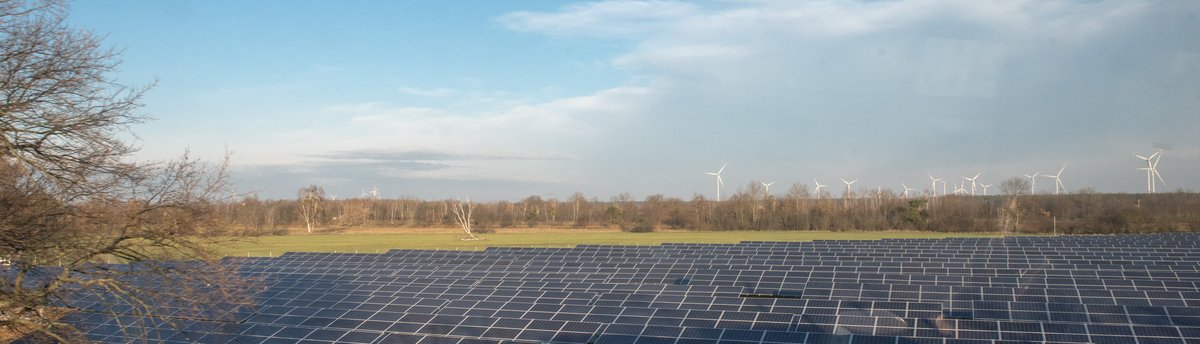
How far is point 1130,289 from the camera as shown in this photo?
25078 mm

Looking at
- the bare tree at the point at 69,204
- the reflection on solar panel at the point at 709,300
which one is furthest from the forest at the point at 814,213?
the bare tree at the point at 69,204

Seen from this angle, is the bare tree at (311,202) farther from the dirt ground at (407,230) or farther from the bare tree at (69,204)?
the bare tree at (69,204)

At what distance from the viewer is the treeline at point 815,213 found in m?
89.6

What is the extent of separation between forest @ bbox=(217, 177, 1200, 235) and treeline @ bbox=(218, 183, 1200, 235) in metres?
0.14

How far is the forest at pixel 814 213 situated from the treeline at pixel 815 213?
144 mm

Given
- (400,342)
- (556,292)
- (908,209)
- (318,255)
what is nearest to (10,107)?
(400,342)

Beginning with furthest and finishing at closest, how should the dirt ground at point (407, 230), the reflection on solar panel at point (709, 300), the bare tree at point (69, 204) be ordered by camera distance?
the dirt ground at point (407, 230), the reflection on solar panel at point (709, 300), the bare tree at point (69, 204)

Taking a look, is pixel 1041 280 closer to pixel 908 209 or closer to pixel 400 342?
pixel 400 342

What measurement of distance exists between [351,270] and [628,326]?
16049 millimetres

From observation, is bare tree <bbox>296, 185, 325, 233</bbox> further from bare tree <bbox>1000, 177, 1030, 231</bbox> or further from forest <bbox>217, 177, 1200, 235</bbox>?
bare tree <bbox>1000, 177, 1030, 231</bbox>

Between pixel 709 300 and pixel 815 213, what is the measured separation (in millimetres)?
94083

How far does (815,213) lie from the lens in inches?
4493

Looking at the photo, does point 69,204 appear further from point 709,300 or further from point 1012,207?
point 1012,207

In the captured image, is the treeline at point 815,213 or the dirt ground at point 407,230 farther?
the dirt ground at point 407,230
